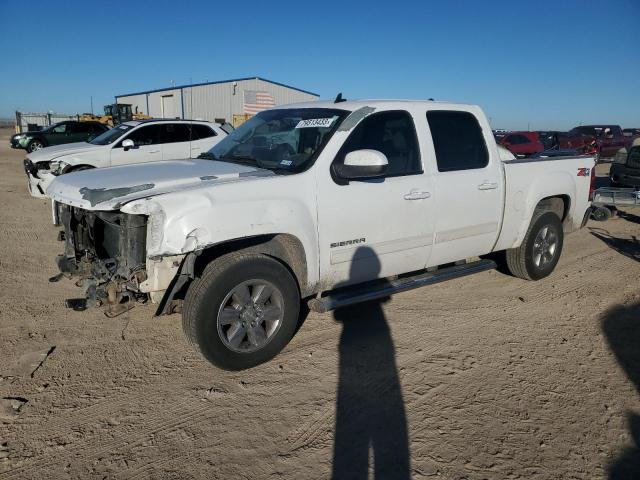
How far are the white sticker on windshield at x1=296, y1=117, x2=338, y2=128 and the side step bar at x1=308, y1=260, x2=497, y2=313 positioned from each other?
146 cm

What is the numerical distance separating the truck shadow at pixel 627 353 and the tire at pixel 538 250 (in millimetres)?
974

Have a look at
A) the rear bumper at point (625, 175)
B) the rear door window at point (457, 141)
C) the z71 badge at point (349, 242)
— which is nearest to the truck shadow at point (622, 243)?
the rear bumper at point (625, 175)

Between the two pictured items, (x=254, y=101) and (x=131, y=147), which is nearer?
(x=131, y=147)

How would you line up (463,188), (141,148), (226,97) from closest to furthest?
1. (463,188)
2. (141,148)
3. (226,97)

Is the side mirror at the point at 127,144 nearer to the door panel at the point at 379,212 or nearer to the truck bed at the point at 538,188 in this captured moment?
the door panel at the point at 379,212

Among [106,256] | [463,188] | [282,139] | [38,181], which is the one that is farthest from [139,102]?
[463,188]

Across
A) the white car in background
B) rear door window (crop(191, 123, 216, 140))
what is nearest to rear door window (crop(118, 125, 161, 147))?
the white car in background

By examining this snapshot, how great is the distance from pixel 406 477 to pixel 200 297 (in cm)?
173

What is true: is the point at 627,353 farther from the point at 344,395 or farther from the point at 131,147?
the point at 131,147

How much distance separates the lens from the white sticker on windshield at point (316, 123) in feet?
13.6

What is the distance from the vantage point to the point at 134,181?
3.63m

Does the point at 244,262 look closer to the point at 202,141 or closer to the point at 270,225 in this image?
the point at 270,225

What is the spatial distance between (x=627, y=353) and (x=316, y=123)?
3.28 metres

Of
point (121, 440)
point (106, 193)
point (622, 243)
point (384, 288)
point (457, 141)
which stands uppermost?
point (457, 141)
